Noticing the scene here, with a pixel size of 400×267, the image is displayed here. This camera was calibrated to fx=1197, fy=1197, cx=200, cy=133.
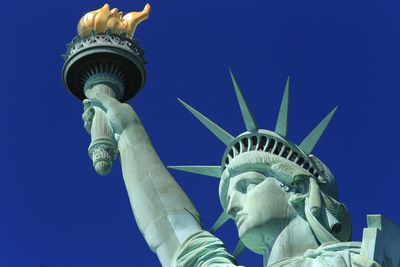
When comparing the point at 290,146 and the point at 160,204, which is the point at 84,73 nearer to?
the point at 160,204

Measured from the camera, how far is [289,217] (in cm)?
1542

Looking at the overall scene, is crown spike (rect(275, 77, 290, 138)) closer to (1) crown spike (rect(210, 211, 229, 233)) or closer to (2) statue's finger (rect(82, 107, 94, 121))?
(1) crown spike (rect(210, 211, 229, 233))

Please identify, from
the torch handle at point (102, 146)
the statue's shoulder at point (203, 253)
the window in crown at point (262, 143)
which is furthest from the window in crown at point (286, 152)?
the torch handle at point (102, 146)

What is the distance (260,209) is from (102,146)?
4244mm

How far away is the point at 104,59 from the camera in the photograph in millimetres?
20672

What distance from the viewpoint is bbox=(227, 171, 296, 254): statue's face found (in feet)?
50.5

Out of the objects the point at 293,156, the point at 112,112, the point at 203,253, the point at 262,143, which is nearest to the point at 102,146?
the point at 112,112

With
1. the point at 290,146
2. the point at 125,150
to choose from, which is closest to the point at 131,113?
the point at 125,150

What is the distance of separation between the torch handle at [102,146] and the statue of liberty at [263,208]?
478mm

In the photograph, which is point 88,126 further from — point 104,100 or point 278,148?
point 278,148

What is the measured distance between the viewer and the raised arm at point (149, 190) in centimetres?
1688

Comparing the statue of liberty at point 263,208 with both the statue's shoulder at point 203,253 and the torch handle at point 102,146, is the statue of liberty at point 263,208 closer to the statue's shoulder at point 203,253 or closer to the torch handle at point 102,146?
the statue's shoulder at point 203,253

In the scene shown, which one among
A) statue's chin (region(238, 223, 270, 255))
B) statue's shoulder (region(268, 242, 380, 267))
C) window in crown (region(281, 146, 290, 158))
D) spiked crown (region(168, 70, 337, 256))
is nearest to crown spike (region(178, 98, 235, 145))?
spiked crown (region(168, 70, 337, 256))

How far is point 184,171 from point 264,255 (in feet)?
7.01
